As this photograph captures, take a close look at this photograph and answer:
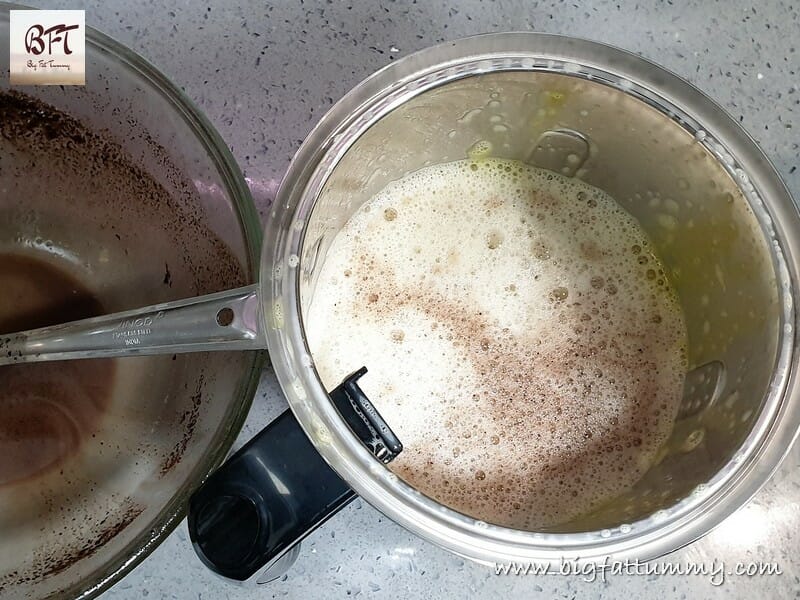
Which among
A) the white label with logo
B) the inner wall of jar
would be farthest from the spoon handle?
the white label with logo

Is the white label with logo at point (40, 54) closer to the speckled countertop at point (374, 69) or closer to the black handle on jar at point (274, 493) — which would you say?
the speckled countertop at point (374, 69)

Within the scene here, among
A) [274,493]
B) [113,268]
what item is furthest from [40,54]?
[274,493]

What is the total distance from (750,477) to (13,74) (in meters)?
0.63

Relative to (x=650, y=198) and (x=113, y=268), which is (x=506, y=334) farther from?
(x=113, y=268)

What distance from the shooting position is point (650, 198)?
0.54 meters

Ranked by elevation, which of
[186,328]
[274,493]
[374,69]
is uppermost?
[374,69]

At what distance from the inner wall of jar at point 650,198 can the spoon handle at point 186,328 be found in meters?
0.05

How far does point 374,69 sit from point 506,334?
0.90ft

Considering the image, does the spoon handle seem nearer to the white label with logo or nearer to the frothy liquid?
the frothy liquid

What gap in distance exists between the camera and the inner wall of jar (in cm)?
47

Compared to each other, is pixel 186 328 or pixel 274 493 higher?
pixel 186 328

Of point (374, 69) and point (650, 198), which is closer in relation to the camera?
point (650, 198)

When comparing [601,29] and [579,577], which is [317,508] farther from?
[601,29]

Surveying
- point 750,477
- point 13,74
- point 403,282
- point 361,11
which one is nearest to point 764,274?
point 750,477
